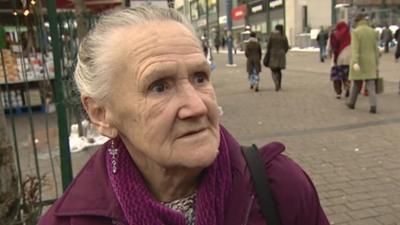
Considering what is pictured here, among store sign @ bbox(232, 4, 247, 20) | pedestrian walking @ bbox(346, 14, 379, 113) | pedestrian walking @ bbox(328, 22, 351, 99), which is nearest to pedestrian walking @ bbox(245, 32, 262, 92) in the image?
pedestrian walking @ bbox(328, 22, 351, 99)

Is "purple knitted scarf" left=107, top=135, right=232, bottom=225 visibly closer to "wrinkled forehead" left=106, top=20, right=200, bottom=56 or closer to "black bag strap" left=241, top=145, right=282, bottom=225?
"black bag strap" left=241, top=145, right=282, bottom=225

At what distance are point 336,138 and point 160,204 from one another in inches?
222

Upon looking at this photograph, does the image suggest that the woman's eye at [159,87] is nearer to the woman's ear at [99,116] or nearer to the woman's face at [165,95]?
the woman's face at [165,95]

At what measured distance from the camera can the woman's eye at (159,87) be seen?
139 centimetres

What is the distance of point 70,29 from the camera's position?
620 centimetres

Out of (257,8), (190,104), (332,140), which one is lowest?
(332,140)

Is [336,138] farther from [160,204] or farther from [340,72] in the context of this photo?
[160,204]

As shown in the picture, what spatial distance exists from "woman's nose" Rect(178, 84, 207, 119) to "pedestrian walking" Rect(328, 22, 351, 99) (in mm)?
9155

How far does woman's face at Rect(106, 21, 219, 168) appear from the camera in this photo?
138cm

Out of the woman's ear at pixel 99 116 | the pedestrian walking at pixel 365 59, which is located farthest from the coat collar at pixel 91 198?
the pedestrian walking at pixel 365 59

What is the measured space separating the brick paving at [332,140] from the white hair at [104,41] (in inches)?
117

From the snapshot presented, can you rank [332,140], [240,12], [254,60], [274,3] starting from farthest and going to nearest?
[240,12], [274,3], [254,60], [332,140]

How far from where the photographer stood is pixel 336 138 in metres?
6.74

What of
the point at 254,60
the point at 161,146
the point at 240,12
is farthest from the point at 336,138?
the point at 240,12
